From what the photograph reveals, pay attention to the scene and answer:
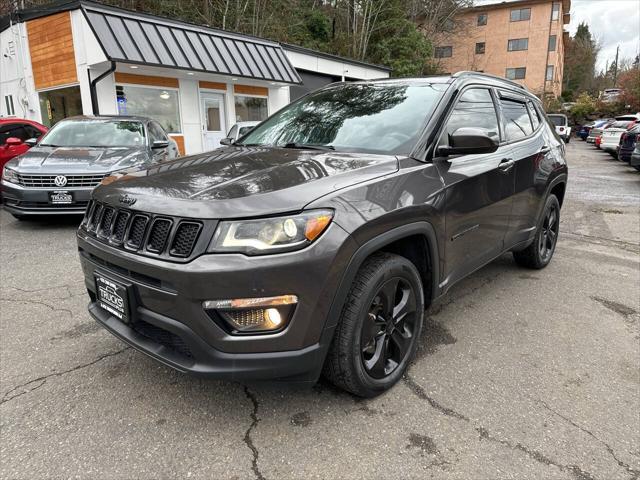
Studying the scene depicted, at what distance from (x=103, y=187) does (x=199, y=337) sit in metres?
1.23

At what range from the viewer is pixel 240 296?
1944 millimetres

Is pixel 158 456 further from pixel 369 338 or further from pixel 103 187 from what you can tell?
pixel 103 187

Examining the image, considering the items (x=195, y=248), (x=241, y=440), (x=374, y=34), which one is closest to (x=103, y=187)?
(x=195, y=248)

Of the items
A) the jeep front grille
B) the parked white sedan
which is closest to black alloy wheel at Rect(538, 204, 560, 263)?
the jeep front grille

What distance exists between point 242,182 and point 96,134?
623 centimetres

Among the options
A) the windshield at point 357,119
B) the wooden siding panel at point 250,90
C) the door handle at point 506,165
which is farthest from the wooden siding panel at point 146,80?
the door handle at point 506,165

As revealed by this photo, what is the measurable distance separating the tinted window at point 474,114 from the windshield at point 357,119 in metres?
0.18

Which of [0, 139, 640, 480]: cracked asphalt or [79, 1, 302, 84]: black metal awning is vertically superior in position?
[79, 1, 302, 84]: black metal awning

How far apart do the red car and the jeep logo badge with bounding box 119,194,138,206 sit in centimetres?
762

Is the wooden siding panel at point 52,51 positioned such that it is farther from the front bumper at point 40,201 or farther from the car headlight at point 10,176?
the front bumper at point 40,201

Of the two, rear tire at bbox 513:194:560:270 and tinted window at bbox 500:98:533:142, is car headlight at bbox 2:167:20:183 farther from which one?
rear tire at bbox 513:194:560:270

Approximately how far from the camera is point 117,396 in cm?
256

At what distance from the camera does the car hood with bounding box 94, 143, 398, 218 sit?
2039mm

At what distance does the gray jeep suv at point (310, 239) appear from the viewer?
6.52 ft
